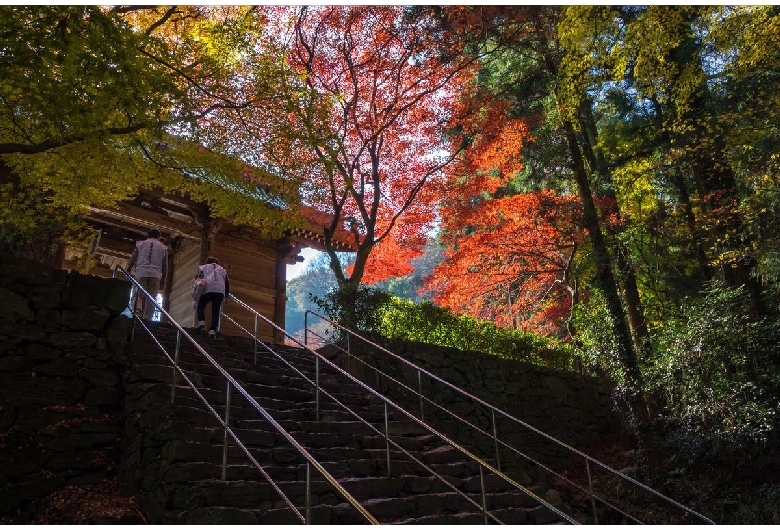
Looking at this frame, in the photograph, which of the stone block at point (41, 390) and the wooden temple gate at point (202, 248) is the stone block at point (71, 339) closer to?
the stone block at point (41, 390)

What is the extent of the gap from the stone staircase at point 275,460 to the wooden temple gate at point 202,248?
220 inches

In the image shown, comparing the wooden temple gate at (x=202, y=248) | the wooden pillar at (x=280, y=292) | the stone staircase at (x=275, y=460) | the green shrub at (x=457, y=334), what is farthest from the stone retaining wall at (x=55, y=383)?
the wooden pillar at (x=280, y=292)

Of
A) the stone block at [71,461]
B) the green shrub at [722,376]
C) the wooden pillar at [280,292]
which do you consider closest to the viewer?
the stone block at [71,461]

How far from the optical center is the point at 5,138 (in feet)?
21.0

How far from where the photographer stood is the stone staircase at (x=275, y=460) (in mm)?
4422

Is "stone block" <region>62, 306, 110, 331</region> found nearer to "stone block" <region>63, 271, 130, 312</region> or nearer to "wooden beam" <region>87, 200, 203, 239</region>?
"stone block" <region>63, 271, 130, 312</region>

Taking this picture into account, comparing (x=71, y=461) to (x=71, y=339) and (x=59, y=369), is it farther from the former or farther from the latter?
(x=71, y=339)

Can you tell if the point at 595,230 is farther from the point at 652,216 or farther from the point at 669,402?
the point at 669,402

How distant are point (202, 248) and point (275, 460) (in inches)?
342

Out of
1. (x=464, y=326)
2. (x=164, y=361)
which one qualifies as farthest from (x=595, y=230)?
(x=164, y=361)

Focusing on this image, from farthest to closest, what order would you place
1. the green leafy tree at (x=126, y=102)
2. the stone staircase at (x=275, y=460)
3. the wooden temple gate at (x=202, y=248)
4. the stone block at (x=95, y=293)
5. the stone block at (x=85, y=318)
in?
the wooden temple gate at (x=202, y=248) → the stone block at (x=95, y=293) → the stone block at (x=85, y=318) → the green leafy tree at (x=126, y=102) → the stone staircase at (x=275, y=460)

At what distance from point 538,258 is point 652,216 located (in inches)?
156

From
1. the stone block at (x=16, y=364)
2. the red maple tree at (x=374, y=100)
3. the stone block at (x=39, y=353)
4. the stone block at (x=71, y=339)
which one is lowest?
the stone block at (x=16, y=364)

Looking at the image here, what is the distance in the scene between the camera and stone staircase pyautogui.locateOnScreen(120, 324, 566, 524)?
4422mm
